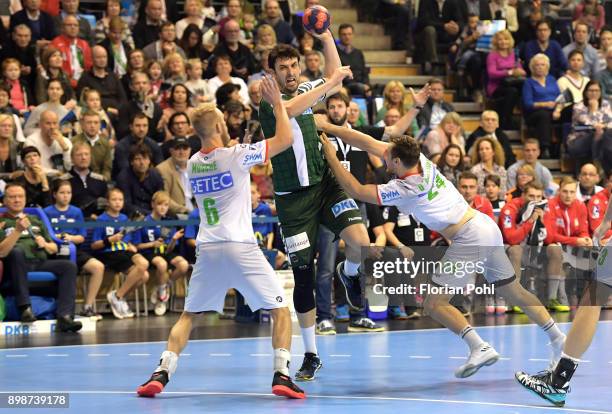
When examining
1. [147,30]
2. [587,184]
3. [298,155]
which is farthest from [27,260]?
[587,184]

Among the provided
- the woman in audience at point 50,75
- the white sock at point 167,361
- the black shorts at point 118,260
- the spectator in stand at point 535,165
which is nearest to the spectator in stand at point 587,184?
the spectator in stand at point 535,165

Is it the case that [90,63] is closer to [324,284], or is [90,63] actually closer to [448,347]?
[324,284]

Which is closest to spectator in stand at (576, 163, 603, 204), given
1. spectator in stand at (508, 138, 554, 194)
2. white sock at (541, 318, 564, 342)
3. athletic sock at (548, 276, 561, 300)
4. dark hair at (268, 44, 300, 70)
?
spectator in stand at (508, 138, 554, 194)

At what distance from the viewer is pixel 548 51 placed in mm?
19000

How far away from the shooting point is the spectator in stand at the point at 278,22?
17812 mm

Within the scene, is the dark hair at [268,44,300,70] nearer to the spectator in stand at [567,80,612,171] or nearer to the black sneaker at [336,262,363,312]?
the black sneaker at [336,262,363,312]

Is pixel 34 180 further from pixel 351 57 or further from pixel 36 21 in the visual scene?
pixel 351 57

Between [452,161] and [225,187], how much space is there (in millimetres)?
6770

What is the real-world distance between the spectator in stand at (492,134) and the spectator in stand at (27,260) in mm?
6178

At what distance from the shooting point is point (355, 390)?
8891mm

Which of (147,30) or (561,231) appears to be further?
(147,30)

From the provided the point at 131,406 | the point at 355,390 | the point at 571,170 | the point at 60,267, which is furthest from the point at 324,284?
the point at 571,170

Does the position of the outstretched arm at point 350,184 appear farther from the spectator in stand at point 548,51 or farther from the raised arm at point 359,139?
the spectator in stand at point 548,51

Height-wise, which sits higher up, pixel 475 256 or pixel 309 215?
pixel 309 215
